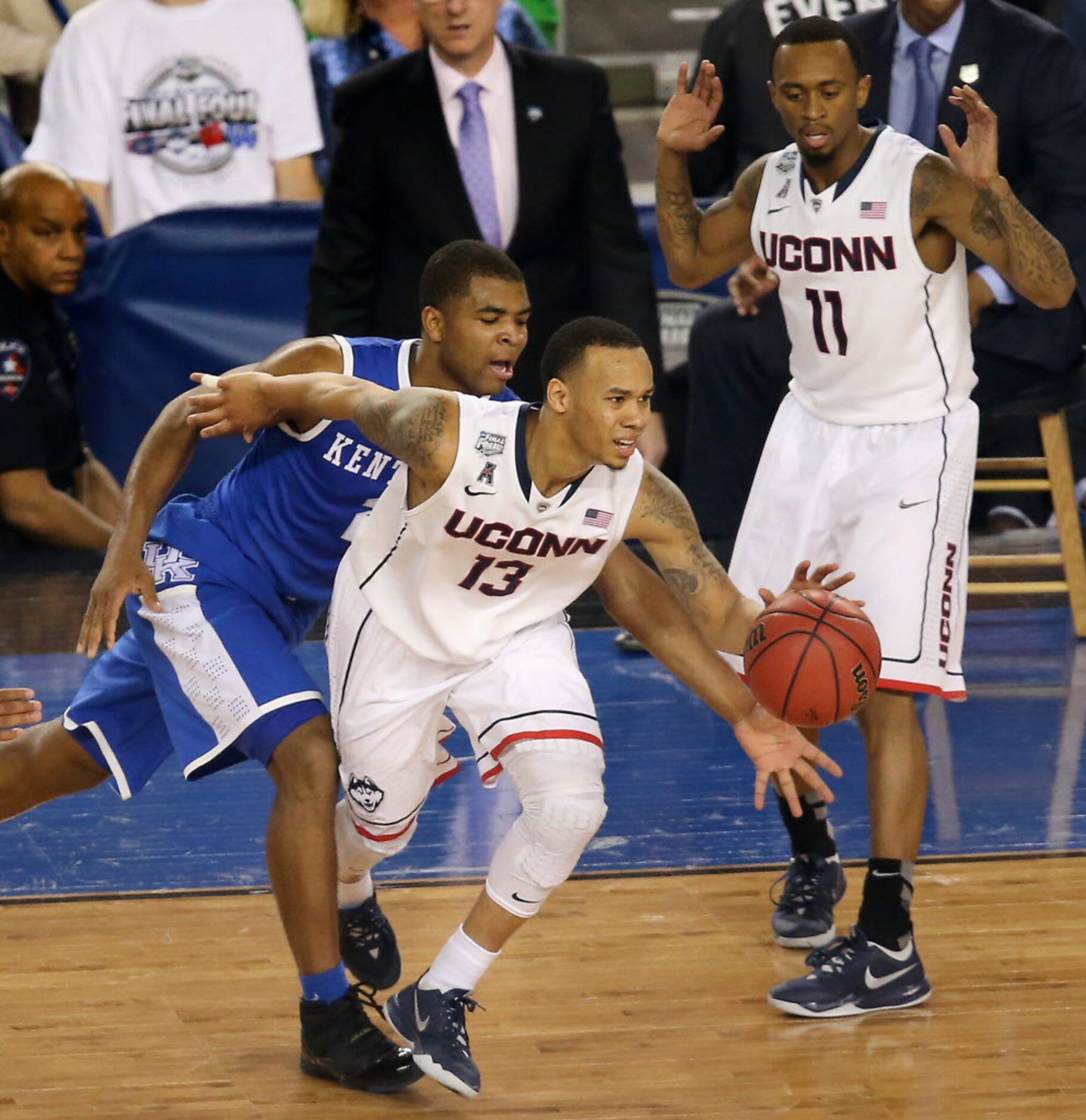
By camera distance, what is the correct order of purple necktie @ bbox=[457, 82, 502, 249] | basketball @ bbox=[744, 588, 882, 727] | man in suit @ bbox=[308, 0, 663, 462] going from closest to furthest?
basketball @ bbox=[744, 588, 882, 727] < man in suit @ bbox=[308, 0, 663, 462] < purple necktie @ bbox=[457, 82, 502, 249]

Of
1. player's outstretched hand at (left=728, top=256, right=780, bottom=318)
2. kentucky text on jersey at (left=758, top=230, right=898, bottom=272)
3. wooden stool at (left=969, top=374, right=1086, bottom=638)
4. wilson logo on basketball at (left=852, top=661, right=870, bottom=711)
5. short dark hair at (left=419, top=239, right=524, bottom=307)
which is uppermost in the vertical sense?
short dark hair at (left=419, top=239, right=524, bottom=307)

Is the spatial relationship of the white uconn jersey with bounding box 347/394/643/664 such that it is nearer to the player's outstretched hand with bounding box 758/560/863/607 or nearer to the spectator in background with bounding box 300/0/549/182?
the player's outstretched hand with bounding box 758/560/863/607

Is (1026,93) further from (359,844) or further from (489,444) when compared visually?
(359,844)

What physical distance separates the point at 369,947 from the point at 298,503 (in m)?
1.00

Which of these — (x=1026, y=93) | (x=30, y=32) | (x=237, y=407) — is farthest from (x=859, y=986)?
(x=30, y=32)

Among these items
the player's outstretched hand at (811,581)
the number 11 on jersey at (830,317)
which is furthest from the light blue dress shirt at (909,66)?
the player's outstretched hand at (811,581)

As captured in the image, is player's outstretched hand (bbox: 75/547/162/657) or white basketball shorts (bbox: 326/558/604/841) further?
player's outstretched hand (bbox: 75/547/162/657)

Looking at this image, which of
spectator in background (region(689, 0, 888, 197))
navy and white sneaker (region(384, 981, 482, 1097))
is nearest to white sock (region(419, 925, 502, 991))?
navy and white sneaker (region(384, 981, 482, 1097))

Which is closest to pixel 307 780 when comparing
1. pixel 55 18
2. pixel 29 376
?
pixel 29 376

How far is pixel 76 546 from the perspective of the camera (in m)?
8.32

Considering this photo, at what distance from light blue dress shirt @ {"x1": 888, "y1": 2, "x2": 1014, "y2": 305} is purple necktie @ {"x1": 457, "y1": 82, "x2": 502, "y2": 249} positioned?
1411 mm

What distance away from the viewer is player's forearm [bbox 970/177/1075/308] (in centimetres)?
448

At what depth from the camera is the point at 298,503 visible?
14.1 ft

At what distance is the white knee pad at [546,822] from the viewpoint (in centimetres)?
388
